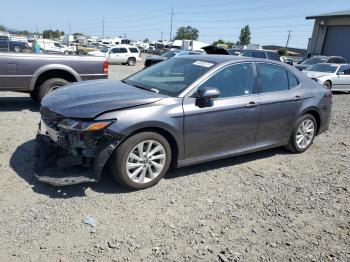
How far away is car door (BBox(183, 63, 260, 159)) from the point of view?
441 cm

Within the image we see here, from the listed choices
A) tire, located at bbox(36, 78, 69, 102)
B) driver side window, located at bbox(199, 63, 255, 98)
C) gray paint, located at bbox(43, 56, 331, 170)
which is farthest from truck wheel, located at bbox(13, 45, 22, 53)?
driver side window, located at bbox(199, 63, 255, 98)

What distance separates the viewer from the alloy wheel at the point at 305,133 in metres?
5.91

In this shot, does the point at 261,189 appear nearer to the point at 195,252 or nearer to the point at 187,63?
the point at 195,252

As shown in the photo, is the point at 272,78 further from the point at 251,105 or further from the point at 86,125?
the point at 86,125

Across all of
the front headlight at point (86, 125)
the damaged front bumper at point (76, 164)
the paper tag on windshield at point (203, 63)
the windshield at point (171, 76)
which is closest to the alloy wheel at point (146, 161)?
the damaged front bumper at point (76, 164)

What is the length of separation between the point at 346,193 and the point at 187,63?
278cm

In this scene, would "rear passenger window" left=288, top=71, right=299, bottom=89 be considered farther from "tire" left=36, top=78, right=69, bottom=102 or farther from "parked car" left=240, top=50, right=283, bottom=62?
"parked car" left=240, top=50, right=283, bottom=62

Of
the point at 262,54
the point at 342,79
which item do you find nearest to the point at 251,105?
the point at 342,79

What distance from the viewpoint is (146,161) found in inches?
163

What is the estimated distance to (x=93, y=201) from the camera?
3.88 m

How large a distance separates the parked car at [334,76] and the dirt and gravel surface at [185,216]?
11.1 meters

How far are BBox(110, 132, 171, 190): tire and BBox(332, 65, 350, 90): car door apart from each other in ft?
44.1

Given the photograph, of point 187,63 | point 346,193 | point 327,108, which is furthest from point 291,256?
point 327,108

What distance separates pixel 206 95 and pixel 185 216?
1458mm
